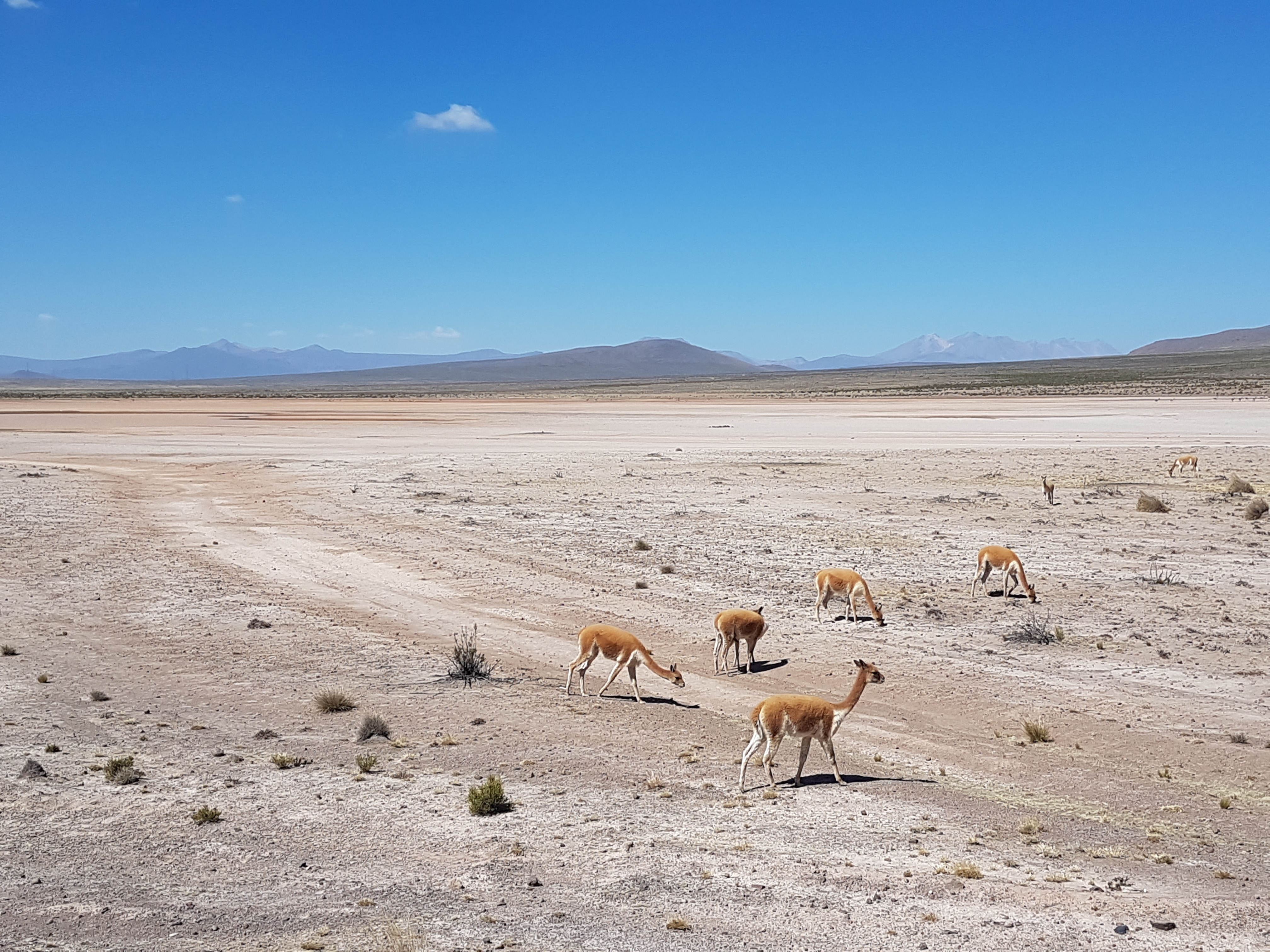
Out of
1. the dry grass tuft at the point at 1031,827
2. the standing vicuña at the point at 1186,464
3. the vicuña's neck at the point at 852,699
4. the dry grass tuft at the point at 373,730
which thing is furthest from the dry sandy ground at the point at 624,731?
the standing vicuña at the point at 1186,464

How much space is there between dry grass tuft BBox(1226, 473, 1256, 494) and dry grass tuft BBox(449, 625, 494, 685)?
2135cm

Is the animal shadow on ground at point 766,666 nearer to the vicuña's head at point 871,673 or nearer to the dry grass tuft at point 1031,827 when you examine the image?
the vicuña's head at point 871,673

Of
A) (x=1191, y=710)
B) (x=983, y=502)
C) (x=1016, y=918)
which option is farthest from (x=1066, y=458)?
(x=1016, y=918)

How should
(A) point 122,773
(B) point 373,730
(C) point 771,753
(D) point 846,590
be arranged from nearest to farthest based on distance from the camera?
(C) point 771,753
(A) point 122,773
(B) point 373,730
(D) point 846,590

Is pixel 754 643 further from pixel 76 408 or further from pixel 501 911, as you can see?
pixel 76 408

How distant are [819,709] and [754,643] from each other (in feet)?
12.6

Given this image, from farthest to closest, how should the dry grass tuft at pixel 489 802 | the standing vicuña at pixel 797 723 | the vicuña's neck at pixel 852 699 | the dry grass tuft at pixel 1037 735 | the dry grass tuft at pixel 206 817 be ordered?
the dry grass tuft at pixel 1037 735 < the vicuña's neck at pixel 852 699 < the standing vicuña at pixel 797 723 < the dry grass tuft at pixel 489 802 < the dry grass tuft at pixel 206 817

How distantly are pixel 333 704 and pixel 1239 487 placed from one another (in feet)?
78.1

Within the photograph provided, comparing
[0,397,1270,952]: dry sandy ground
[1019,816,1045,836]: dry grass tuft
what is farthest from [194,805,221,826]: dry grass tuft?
[1019,816,1045,836]: dry grass tuft

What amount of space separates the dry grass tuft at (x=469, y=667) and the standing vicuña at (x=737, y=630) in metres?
2.66

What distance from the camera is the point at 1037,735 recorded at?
1009 cm

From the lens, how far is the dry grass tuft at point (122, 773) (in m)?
8.81

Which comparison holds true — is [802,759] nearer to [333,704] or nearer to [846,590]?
[333,704]

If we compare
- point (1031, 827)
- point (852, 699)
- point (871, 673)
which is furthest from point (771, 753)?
point (1031, 827)
